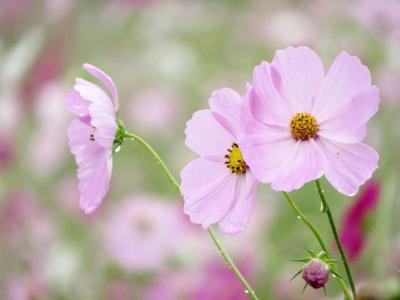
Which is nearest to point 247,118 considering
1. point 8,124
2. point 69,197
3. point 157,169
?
point 69,197

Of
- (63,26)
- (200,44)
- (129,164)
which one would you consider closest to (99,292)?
(129,164)

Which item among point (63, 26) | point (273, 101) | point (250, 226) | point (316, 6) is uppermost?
point (63, 26)

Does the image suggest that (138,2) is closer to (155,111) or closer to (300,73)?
(155,111)

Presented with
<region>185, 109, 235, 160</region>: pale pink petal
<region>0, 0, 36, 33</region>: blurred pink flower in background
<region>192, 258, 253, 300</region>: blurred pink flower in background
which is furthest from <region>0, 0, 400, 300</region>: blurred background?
<region>0, 0, 36, 33</region>: blurred pink flower in background

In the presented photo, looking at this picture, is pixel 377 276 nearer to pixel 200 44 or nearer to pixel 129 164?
pixel 129 164

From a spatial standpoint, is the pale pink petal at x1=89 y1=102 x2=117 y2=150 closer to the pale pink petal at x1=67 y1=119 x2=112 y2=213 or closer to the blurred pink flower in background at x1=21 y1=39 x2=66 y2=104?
the pale pink petal at x1=67 y1=119 x2=112 y2=213

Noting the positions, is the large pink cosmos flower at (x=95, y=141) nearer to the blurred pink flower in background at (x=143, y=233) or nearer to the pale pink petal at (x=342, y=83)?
the pale pink petal at (x=342, y=83)

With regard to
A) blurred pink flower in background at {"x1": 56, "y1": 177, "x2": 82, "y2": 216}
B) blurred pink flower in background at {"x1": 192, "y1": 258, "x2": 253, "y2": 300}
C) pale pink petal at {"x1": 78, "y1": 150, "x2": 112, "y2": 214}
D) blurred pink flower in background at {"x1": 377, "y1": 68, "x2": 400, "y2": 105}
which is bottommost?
blurred pink flower in background at {"x1": 377, "y1": 68, "x2": 400, "y2": 105}

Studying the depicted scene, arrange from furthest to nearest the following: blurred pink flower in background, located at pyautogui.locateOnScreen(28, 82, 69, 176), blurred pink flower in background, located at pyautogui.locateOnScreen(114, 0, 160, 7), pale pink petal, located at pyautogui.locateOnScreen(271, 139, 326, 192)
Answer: blurred pink flower in background, located at pyautogui.locateOnScreen(114, 0, 160, 7) → blurred pink flower in background, located at pyautogui.locateOnScreen(28, 82, 69, 176) → pale pink petal, located at pyautogui.locateOnScreen(271, 139, 326, 192)

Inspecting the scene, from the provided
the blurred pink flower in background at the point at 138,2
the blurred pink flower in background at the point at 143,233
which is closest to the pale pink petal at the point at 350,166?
the blurred pink flower in background at the point at 143,233
